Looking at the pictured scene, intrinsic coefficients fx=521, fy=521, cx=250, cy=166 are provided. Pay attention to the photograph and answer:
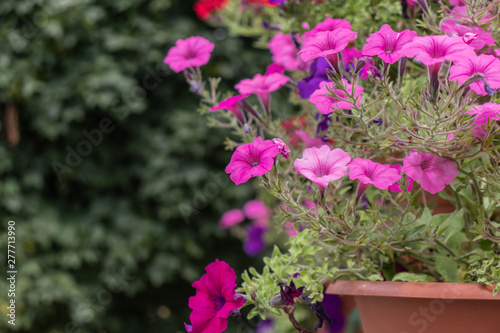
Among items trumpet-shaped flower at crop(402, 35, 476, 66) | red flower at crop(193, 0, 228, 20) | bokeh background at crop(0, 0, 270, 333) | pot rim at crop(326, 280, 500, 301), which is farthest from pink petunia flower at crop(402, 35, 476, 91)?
bokeh background at crop(0, 0, 270, 333)

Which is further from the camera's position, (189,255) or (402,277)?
(189,255)

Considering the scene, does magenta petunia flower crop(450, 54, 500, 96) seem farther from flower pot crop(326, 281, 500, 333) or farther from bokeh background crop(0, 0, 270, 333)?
bokeh background crop(0, 0, 270, 333)

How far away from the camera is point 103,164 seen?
114 inches

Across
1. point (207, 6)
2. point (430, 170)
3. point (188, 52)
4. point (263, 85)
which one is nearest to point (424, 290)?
point (430, 170)

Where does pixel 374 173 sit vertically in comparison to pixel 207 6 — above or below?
above

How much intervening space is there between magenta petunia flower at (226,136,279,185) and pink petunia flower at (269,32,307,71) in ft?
1.30

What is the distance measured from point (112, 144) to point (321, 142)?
2299 millimetres

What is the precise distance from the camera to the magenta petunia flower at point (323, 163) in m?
0.64

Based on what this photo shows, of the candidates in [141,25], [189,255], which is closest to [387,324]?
[189,255]

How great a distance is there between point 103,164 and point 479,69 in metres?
2.53

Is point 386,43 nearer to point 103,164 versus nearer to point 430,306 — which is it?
point 430,306

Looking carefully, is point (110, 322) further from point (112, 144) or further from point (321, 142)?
point (321, 142)

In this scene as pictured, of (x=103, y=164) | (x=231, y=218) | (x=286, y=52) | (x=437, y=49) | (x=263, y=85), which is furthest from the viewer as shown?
(x=103, y=164)

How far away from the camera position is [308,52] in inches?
26.6
